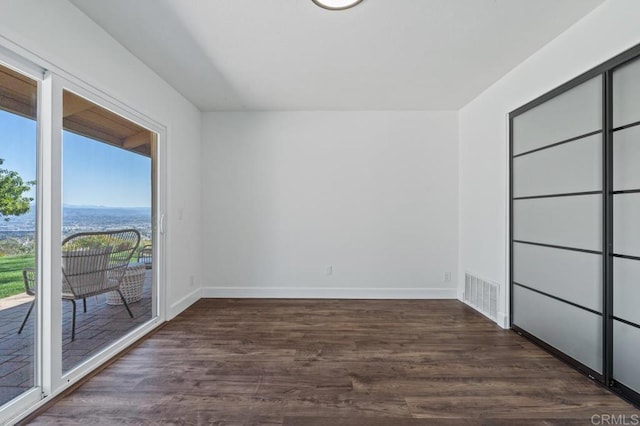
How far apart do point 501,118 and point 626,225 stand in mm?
1663

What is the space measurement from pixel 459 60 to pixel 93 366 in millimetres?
4075

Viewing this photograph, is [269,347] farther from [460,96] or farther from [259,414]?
[460,96]

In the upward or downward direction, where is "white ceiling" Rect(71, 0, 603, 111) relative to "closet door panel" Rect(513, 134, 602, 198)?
upward

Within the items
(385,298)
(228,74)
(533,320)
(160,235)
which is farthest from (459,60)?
(160,235)

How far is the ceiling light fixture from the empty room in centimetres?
1

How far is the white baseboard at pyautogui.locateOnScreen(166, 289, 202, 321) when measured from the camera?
327 centimetres

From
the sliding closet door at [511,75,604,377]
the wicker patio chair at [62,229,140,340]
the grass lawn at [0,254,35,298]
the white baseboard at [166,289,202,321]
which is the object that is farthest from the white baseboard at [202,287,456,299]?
the grass lawn at [0,254,35,298]

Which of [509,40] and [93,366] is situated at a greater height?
[509,40]

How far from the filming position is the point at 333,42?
2.39m

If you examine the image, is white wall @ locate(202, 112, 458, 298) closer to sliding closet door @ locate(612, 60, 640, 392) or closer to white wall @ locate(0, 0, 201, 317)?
white wall @ locate(0, 0, 201, 317)

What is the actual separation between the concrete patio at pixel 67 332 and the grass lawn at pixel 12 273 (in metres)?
0.05

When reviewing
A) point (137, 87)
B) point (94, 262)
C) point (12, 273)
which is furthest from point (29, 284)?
point (137, 87)

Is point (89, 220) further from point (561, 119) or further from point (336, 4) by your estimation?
point (561, 119)

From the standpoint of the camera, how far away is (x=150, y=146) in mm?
3023
